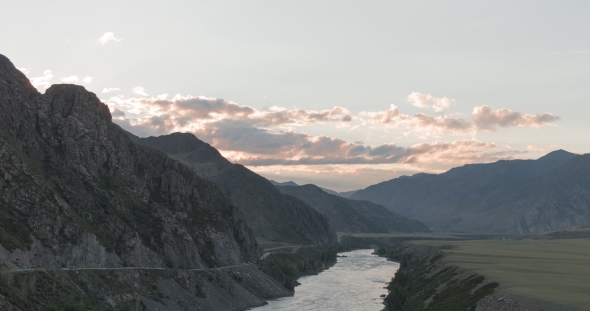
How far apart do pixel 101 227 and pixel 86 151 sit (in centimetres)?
2466

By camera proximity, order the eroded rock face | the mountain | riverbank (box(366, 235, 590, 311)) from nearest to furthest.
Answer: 1. riverbank (box(366, 235, 590, 311))
2. the mountain
3. the eroded rock face

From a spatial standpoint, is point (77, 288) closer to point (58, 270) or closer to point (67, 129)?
point (58, 270)

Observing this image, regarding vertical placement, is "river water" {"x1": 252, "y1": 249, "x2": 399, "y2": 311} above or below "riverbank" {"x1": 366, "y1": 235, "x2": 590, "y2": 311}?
below

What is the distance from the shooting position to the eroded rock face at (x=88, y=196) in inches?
4043

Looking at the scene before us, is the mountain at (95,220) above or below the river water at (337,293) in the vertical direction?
above

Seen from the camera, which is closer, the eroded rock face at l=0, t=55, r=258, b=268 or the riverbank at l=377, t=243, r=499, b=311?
the riverbank at l=377, t=243, r=499, b=311

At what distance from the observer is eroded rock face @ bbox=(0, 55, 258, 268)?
337 ft

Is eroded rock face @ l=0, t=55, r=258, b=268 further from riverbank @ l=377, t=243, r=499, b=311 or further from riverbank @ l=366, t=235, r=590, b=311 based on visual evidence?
riverbank @ l=366, t=235, r=590, b=311

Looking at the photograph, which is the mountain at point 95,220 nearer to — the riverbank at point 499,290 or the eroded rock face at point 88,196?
the eroded rock face at point 88,196

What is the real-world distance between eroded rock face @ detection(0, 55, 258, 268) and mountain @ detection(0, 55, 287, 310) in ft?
0.80

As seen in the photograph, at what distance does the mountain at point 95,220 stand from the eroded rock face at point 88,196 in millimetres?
244

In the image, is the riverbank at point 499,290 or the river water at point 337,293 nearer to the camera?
the riverbank at point 499,290

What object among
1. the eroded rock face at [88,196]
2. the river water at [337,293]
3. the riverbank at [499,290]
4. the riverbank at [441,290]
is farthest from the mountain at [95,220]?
the riverbank at [499,290]

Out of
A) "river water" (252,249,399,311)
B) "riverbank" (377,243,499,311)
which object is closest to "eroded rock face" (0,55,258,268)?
"river water" (252,249,399,311)
